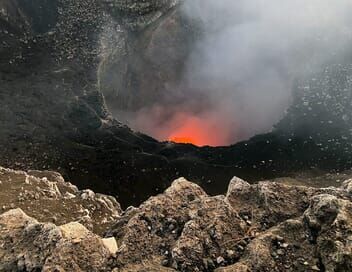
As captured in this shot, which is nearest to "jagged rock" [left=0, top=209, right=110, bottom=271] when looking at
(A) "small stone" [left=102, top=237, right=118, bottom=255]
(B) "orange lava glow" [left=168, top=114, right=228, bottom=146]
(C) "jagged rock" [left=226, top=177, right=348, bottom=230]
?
(A) "small stone" [left=102, top=237, right=118, bottom=255]

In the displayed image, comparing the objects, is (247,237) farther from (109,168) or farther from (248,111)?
(248,111)

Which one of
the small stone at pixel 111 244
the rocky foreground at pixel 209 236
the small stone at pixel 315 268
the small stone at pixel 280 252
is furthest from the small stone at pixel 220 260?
the small stone at pixel 111 244

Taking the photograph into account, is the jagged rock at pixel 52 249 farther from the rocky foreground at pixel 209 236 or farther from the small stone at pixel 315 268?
the small stone at pixel 315 268

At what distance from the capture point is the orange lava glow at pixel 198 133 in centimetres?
4894

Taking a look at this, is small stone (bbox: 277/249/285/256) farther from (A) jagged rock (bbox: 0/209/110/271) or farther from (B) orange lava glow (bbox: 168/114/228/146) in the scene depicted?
(B) orange lava glow (bbox: 168/114/228/146)

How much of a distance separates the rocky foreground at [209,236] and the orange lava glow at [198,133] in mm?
33869

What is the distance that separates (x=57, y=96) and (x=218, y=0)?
2106 centimetres

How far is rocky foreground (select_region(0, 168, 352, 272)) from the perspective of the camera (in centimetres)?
1093

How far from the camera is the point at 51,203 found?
Answer: 72.3ft

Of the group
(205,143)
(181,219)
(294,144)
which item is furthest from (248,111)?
(181,219)

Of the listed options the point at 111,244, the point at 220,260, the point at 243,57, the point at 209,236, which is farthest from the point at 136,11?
the point at 220,260

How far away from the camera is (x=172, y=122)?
171 ft

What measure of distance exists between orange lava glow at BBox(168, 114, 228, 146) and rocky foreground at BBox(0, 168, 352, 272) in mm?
33869

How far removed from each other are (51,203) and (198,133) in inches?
1174
